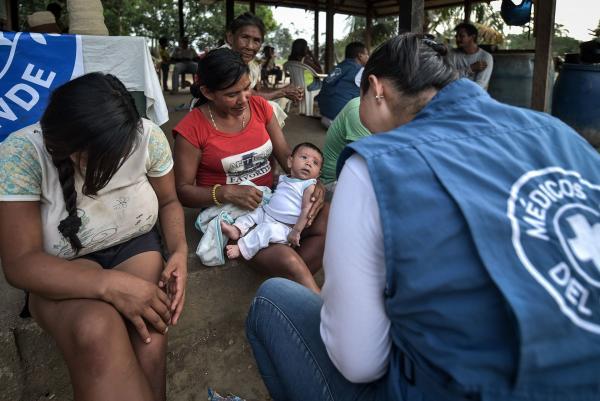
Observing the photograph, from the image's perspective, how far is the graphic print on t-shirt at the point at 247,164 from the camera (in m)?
2.40

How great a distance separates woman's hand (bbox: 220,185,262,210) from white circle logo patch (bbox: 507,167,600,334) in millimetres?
1513

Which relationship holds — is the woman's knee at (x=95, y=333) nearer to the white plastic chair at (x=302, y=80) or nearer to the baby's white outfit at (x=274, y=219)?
the baby's white outfit at (x=274, y=219)

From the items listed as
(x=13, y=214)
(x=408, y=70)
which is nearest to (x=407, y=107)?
(x=408, y=70)

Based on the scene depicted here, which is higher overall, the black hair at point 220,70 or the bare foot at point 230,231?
the black hair at point 220,70

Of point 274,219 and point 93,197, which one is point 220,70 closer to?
point 274,219

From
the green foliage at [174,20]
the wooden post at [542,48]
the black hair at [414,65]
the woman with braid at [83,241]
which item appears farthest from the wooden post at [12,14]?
the green foliage at [174,20]

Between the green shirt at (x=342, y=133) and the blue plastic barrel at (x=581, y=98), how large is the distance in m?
4.80

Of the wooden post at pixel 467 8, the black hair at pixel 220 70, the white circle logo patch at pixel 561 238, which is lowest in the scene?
the white circle logo patch at pixel 561 238

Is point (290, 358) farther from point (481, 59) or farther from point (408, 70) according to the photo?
point (481, 59)

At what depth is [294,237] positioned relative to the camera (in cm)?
215

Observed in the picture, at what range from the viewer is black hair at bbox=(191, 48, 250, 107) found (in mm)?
2238

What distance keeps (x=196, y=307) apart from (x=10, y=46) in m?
1.78

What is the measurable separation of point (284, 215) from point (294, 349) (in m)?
1.04

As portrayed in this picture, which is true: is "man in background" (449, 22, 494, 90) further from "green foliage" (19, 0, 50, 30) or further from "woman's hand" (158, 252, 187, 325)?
"green foliage" (19, 0, 50, 30)
